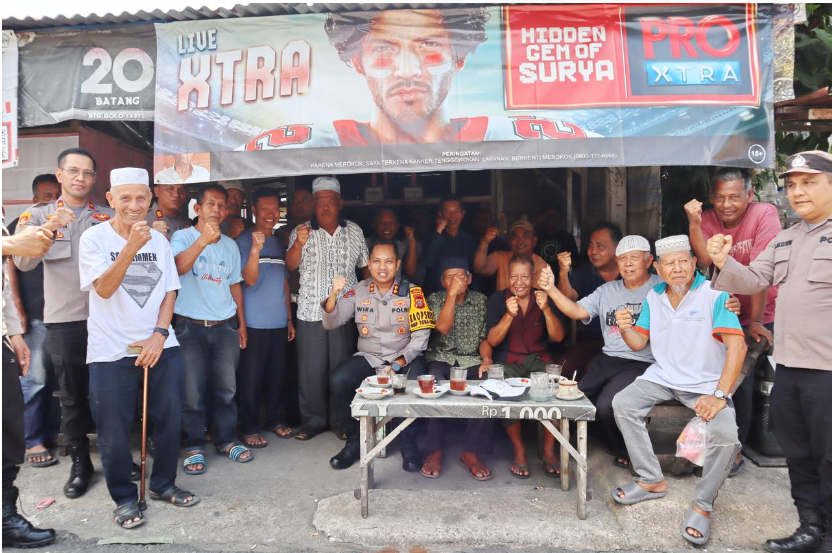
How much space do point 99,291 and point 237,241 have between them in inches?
63.7

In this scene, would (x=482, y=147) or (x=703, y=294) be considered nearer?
(x=703, y=294)

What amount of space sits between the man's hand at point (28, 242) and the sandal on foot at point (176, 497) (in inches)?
69.9

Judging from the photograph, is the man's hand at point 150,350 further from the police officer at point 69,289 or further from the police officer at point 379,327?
the police officer at point 379,327

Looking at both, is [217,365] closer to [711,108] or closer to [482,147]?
[482,147]

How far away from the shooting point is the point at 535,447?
4.53 meters

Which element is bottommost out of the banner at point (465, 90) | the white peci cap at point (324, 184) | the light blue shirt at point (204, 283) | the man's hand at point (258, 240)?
the light blue shirt at point (204, 283)

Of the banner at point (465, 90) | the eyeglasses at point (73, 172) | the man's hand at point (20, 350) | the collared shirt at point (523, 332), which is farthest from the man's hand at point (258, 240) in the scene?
the collared shirt at point (523, 332)

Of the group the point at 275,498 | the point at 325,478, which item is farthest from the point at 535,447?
the point at 275,498

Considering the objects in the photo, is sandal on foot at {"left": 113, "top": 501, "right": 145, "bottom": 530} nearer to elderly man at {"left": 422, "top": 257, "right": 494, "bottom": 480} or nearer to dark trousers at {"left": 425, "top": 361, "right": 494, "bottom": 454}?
elderly man at {"left": 422, "top": 257, "right": 494, "bottom": 480}

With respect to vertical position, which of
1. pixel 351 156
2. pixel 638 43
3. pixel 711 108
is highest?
pixel 638 43

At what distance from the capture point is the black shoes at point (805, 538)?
296cm

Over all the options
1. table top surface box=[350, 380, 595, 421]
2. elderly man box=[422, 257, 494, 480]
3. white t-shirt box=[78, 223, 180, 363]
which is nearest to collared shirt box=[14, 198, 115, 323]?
white t-shirt box=[78, 223, 180, 363]

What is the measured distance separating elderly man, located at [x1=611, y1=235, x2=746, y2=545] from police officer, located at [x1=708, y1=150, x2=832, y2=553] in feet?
0.99

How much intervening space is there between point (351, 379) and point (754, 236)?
3220 mm
